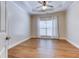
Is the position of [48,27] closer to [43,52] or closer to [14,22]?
[14,22]

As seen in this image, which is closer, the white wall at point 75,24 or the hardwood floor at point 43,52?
the hardwood floor at point 43,52

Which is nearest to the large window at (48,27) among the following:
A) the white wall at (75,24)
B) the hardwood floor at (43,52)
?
the white wall at (75,24)

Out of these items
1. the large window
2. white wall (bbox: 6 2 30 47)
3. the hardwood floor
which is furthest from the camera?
the large window

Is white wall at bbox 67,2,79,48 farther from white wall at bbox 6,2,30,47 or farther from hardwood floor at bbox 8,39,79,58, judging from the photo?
white wall at bbox 6,2,30,47

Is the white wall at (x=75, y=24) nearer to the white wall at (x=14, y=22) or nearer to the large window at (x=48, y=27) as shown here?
the white wall at (x=14, y=22)

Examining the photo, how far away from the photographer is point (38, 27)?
955cm

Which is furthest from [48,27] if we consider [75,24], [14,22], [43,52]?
[43,52]

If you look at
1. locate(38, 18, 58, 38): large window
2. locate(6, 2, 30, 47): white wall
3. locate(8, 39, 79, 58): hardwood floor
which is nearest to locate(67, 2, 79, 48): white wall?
locate(8, 39, 79, 58): hardwood floor

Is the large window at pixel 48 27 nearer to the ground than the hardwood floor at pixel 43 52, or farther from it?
farther from it

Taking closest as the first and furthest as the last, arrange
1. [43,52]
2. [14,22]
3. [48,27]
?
[43,52], [14,22], [48,27]

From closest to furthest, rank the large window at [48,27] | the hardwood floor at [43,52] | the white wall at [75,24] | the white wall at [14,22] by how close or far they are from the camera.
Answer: the hardwood floor at [43,52] → the white wall at [14,22] → the white wall at [75,24] → the large window at [48,27]

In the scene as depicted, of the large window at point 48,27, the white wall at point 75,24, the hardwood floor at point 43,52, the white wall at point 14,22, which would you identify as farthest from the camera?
the large window at point 48,27

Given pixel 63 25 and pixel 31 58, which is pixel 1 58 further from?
pixel 63 25

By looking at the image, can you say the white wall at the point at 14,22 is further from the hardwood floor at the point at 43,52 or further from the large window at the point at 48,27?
the large window at the point at 48,27
